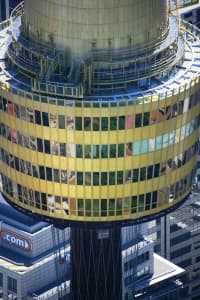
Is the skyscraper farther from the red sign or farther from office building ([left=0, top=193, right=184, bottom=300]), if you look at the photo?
the red sign

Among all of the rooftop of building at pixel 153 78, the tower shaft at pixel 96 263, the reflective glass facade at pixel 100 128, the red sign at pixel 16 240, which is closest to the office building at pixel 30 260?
the red sign at pixel 16 240

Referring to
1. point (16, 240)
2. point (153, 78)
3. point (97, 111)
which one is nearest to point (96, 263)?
point (97, 111)

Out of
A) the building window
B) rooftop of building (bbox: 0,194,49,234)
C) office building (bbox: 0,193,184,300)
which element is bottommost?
the building window

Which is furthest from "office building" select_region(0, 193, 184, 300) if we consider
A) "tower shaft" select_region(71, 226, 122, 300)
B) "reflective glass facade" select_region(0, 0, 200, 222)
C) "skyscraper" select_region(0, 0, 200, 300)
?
"reflective glass facade" select_region(0, 0, 200, 222)

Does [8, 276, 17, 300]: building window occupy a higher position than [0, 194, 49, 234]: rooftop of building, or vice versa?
[0, 194, 49, 234]: rooftop of building

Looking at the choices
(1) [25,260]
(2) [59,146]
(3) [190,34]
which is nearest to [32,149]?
(2) [59,146]

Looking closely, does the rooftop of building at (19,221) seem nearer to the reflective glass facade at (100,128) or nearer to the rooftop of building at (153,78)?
the reflective glass facade at (100,128)

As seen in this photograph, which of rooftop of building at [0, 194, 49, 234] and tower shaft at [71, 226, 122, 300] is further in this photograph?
rooftop of building at [0, 194, 49, 234]

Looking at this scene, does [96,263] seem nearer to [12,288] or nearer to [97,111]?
[97,111]
